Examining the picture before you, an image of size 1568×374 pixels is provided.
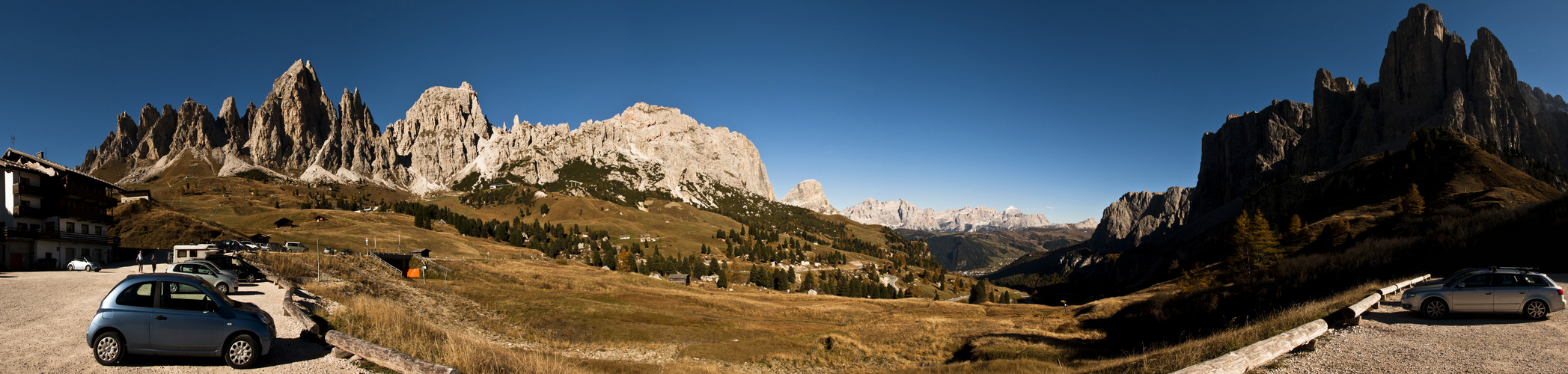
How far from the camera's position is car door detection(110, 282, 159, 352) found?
12719 millimetres

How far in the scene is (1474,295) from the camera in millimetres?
18500

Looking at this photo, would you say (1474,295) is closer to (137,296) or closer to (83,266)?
(137,296)

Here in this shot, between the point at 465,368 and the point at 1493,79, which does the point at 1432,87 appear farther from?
the point at 465,368

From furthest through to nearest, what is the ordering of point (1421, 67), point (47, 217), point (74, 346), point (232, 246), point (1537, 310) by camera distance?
1. point (1421, 67)
2. point (232, 246)
3. point (47, 217)
4. point (1537, 310)
5. point (74, 346)

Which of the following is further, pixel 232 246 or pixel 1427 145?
pixel 1427 145

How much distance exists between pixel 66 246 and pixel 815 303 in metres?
71.6

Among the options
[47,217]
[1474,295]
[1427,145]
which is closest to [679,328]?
[1474,295]

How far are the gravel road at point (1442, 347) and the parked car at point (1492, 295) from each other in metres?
0.35

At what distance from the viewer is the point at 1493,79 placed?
158750mm

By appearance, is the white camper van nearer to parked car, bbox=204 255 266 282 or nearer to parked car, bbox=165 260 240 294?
parked car, bbox=204 255 266 282

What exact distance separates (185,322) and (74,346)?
4987 millimetres

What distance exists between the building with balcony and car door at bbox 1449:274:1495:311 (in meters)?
83.3

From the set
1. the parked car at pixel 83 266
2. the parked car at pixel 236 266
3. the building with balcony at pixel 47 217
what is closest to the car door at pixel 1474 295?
the parked car at pixel 236 266

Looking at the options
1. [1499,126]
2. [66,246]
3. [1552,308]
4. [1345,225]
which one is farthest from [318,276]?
[1499,126]
